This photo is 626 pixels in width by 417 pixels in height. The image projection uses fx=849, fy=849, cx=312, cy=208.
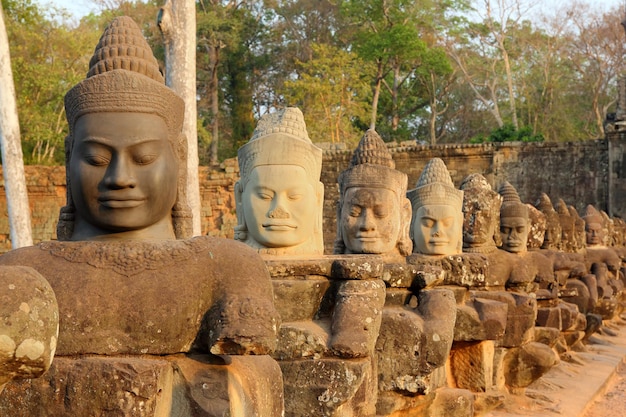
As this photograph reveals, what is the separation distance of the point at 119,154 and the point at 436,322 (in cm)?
249

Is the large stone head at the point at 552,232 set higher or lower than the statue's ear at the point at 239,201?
lower

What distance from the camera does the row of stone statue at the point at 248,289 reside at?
240 cm

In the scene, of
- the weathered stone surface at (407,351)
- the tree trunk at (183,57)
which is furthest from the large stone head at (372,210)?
the tree trunk at (183,57)

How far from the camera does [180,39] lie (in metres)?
10.1

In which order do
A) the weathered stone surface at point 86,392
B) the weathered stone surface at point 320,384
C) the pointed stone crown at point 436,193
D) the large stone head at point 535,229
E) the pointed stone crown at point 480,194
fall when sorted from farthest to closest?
1. the large stone head at point 535,229
2. the pointed stone crown at point 480,194
3. the pointed stone crown at point 436,193
4. the weathered stone surface at point 320,384
5. the weathered stone surface at point 86,392

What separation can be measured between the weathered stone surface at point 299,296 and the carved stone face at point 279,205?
40 centimetres

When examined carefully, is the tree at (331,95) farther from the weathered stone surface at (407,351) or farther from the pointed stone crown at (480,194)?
the weathered stone surface at (407,351)

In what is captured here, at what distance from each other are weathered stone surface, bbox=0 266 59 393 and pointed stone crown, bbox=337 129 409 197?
3661 mm

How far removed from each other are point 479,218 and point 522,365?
122 centimetres

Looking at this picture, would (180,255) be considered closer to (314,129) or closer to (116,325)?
(116,325)

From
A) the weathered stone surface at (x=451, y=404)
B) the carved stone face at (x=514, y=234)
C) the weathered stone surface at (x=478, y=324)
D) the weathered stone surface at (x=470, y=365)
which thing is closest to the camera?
the weathered stone surface at (x=451, y=404)

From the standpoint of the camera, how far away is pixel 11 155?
1251cm

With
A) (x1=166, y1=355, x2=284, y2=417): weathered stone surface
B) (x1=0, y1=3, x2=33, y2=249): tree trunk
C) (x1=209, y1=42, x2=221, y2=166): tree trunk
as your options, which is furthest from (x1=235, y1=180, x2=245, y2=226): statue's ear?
(x1=209, y1=42, x2=221, y2=166): tree trunk

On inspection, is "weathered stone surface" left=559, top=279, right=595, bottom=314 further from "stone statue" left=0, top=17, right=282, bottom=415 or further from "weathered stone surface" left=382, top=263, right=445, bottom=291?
"stone statue" left=0, top=17, right=282, bottom=415
